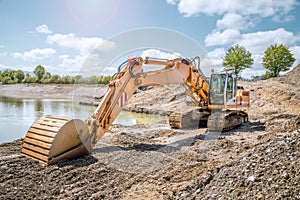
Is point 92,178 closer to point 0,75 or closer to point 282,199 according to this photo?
point 282,199

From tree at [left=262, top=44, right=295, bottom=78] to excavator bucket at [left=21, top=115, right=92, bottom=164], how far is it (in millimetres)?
32161

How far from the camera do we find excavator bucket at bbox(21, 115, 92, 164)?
188 inches

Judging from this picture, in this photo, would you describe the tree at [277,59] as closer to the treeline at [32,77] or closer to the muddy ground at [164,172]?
the muddy ground at [164,172]

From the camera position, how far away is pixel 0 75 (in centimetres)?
6938

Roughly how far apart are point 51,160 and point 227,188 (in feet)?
10.5

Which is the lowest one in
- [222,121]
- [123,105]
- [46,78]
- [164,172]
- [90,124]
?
[164,172]

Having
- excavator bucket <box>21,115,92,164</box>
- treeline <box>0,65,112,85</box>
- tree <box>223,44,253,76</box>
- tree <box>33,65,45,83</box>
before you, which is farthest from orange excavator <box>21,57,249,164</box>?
tree <box>33,65,45,83</box>

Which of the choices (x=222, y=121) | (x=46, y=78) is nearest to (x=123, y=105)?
(x=222, y=121)

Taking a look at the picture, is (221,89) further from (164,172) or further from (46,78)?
(46,78)

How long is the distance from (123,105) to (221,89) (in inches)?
160

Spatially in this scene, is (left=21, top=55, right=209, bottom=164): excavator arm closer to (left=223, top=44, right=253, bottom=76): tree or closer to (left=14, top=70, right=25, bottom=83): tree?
(left=223, top=44, right=253, bottom=76): tree

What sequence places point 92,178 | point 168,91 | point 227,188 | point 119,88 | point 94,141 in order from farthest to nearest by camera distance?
point 168,91
point 119,88
point 94,141
point 92,178
point 227,188

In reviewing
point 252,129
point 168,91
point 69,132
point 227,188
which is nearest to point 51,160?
point 69,132

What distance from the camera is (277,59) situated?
31.9 meters
